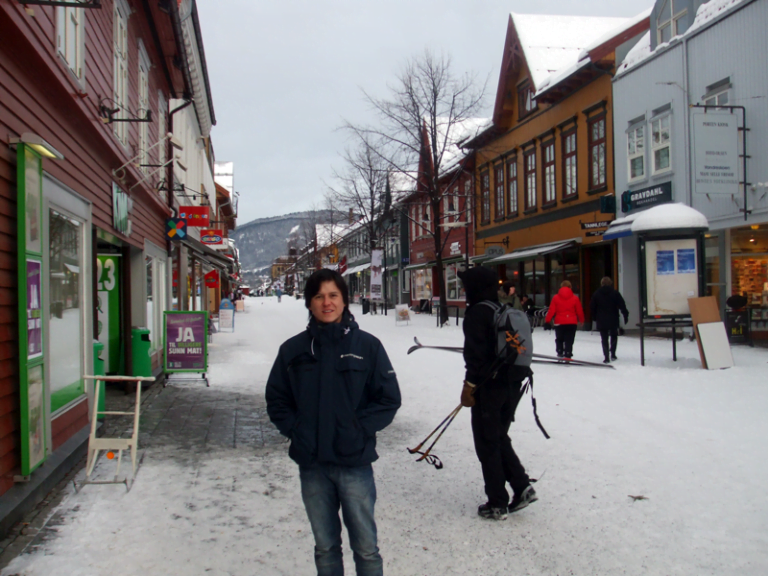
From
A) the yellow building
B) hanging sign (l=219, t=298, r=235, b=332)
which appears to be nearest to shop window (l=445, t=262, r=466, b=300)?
the yellow building

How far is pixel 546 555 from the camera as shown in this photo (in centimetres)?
397

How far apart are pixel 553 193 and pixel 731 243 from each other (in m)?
8.86

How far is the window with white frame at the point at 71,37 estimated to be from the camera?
661cm

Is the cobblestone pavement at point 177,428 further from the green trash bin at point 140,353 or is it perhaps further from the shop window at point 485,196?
the shop window at point 485,196

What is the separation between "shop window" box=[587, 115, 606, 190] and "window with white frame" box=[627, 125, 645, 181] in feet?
4.39

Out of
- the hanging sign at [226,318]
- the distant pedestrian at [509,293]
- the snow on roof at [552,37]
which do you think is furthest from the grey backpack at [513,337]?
the hanging sign at [226,318]

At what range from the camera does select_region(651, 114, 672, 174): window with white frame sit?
56.3ft

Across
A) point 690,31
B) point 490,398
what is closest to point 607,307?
point 690,31

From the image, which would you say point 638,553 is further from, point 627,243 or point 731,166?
point 627,243

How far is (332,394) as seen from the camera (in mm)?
2988

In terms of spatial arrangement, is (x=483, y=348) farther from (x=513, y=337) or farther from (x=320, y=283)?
(x=320, y=283)

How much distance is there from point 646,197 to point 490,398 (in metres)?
15.0

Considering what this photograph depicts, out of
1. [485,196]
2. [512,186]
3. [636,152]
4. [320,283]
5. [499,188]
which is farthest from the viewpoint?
[485,196]

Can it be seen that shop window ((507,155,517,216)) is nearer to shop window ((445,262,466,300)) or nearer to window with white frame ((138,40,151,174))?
shop window ((445,262,466,300))
